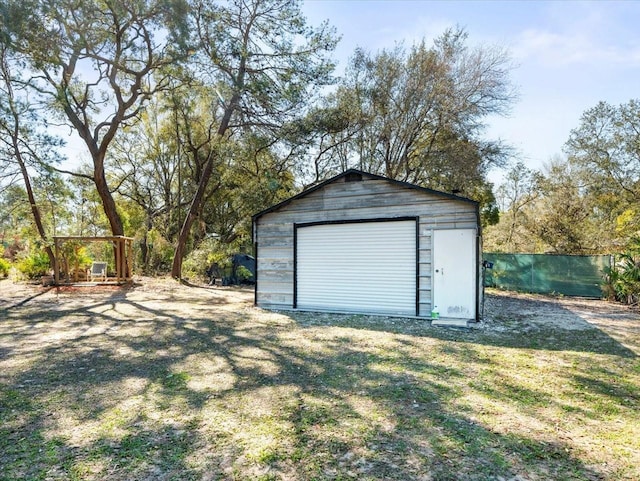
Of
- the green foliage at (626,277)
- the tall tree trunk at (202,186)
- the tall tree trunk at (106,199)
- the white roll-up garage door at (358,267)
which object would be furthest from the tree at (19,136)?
the green foliage at (626,277)

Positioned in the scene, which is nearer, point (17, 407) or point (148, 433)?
point (148, 433)

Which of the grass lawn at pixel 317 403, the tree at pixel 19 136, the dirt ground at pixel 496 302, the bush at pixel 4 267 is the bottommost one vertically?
the dirt ground at pixel 496 302

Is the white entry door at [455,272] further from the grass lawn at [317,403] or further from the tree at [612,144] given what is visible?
the tree at [612,144]

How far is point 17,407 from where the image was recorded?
3234 mm

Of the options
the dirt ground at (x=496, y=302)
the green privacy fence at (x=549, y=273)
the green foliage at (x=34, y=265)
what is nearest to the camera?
the dirt ground at (x=496, y=302)

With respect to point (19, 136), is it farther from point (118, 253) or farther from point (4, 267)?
point (4, 267)

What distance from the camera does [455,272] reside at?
23.2 ft

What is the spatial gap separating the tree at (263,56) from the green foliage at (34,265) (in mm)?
7311

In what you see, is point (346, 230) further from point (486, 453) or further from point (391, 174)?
point (391, 174)

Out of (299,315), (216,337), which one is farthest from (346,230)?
(216,337)

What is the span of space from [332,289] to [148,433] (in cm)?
569

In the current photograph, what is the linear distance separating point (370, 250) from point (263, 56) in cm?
778

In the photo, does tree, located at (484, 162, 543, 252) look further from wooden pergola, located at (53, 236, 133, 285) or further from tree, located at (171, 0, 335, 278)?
wooden pergola, located at (53, 236, 133, 285)

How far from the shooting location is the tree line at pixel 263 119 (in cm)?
1059
